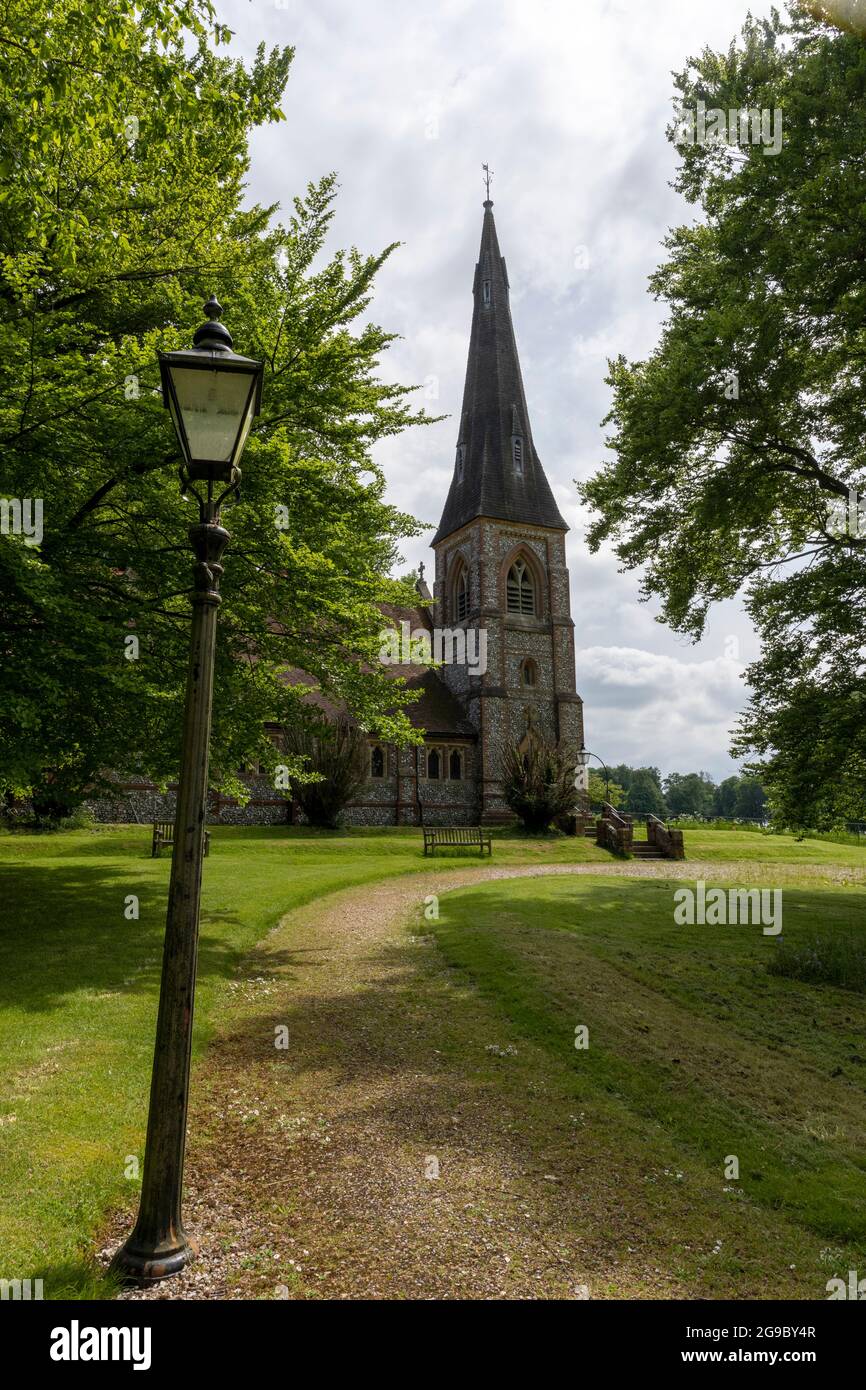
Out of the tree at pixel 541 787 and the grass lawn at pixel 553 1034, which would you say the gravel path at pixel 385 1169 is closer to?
the grass lawn at pixel 553 1034

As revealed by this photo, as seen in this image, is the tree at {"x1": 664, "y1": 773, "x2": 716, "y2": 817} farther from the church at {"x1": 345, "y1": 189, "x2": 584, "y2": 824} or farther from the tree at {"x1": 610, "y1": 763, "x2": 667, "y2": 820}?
the church at {"x1": 345, "y1": 189, "x2": 584, "y2": 824}

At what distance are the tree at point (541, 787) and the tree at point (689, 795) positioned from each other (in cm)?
9919

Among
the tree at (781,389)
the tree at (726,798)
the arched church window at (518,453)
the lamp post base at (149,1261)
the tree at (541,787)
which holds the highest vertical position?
the arched church window at (518,453)

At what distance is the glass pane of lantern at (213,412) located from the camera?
410cm

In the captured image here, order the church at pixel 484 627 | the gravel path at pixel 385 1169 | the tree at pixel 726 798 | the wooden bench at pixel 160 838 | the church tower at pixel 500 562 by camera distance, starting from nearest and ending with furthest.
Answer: the gravel path at pixel 385 1169 < the wooden bench at pixel 160 838 < the church at pixel 484 627 < the church tower at pixel 500 562 < the tree at pixel 726 798

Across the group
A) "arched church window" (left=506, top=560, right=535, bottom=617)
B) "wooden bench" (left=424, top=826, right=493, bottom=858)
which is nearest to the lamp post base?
"wooden bench" (left=424, top=826, right=493, bottom=858)

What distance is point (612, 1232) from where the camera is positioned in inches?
164

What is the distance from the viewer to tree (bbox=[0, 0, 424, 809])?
7.60 meters

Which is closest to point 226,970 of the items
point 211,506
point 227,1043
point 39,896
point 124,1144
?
point 227,1043

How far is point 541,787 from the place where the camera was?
32844 mm

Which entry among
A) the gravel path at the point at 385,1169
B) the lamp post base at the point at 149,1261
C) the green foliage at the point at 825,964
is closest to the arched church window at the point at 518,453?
the green foliage at the point at 825,964

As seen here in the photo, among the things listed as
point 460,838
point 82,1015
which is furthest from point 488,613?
point 82,1015
